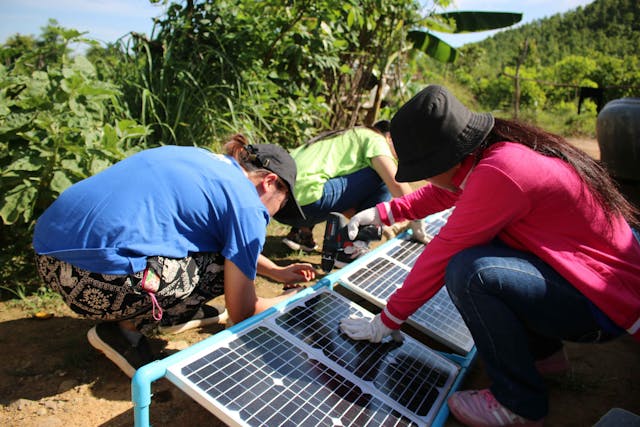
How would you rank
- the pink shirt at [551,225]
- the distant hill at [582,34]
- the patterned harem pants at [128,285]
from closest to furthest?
the pink shirt at [551,225] → the patterned harem pants at [128,285] → the distant hill at [582,34]

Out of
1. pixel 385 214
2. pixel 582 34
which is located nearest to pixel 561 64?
pixel 582 34

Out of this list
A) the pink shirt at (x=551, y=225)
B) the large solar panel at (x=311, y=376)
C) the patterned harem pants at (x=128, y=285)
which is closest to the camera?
the large solar panel at (x=311, y=376)

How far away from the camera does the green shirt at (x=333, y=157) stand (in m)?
3.27

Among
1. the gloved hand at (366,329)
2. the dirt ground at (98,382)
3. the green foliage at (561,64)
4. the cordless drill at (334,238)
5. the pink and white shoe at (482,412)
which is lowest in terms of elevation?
the dirt ground at (98,382)

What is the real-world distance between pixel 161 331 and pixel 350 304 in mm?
995

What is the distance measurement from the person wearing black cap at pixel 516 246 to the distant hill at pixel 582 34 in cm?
3239

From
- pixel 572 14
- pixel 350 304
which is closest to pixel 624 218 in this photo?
pixel 350 304

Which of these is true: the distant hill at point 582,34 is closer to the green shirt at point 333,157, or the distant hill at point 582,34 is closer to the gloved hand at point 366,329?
the green shirt at point 333,157

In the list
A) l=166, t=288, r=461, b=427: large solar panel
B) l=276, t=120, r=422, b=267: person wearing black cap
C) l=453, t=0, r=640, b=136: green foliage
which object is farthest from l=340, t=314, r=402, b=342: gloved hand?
A: l=453, t=0, r=640, b=136: green foliage

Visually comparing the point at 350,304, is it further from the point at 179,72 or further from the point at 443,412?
the point at 179,72

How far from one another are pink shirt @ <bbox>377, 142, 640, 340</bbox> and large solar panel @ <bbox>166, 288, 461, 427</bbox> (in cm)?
54

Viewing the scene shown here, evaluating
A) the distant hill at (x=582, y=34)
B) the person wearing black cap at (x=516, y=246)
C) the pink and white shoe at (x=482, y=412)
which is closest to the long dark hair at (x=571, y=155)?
the person wearing black cap at (x=516, y=246)

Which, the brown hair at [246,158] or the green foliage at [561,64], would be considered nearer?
the brown hair at [246,158]

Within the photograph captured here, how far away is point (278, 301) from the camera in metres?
2.17
